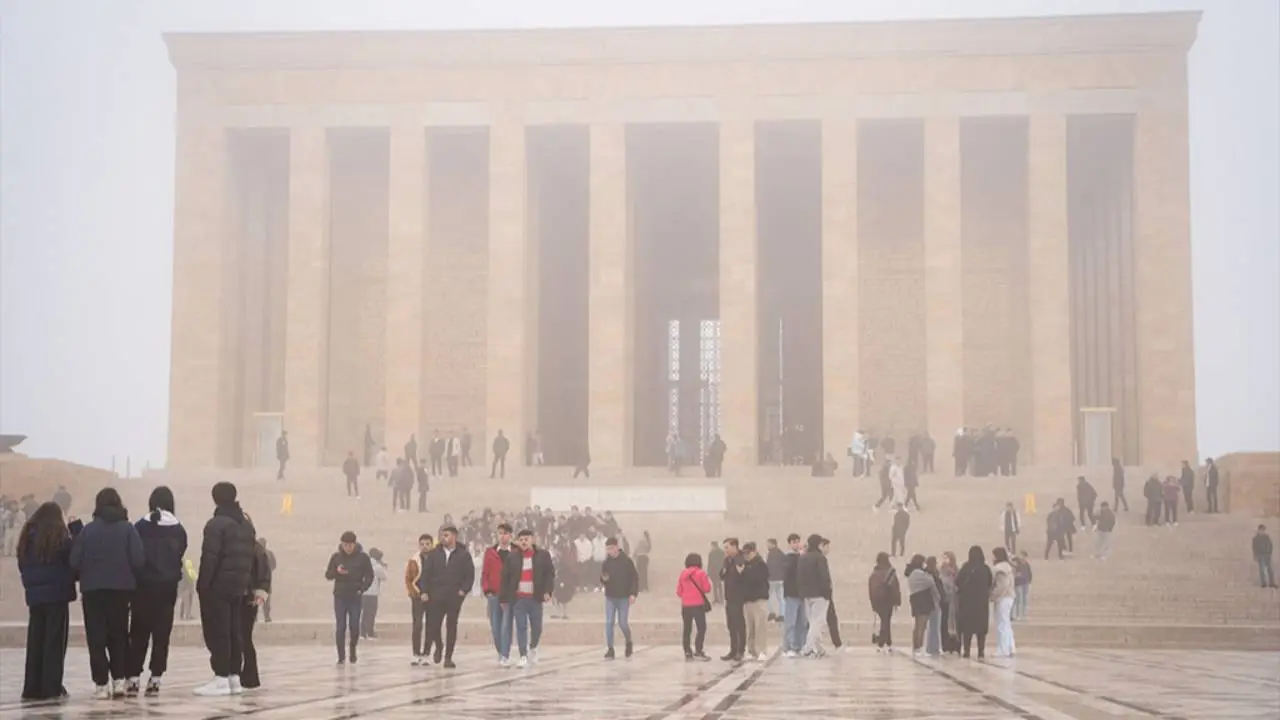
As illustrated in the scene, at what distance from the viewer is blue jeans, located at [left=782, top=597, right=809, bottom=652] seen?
1778cm

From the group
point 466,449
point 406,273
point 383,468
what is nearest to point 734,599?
point 383,468

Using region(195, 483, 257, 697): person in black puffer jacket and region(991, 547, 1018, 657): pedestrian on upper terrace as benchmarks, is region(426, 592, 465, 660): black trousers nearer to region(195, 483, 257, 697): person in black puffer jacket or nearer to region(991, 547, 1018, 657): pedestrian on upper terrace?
region(195, 483, 257, 697): person in black puffer jacket

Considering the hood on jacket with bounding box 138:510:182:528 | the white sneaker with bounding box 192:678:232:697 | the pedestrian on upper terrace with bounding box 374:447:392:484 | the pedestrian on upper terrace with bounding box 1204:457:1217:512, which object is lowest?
the white sneaker with bounding box 192:678:232:697

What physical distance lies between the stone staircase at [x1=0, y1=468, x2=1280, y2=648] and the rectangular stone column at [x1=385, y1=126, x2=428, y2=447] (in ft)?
10.1

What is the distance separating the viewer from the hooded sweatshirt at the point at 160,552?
11281 mm

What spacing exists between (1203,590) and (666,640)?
8.55 metres

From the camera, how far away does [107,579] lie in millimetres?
11000

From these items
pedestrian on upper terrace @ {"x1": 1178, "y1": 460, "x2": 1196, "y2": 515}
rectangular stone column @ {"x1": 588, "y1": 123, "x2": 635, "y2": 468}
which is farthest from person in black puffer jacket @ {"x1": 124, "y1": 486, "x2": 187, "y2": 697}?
rectangular stone column @ {"x1": 588, "y1": 123, "x2": 635, "y2": 468}

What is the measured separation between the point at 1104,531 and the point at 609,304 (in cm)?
1649

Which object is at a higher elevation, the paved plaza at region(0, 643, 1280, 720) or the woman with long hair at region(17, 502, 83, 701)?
the woman with long hair at region(17, 502, 83, 701)

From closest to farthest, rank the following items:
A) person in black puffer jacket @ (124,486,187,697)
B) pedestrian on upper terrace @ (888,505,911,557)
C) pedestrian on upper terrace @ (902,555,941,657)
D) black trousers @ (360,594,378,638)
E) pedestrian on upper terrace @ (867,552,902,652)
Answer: person in black puffer jacket @ (124,486,187,697) → pedestrian on upper terrace @ (902,555,941,657) → pedestrian on upper terrace @ (867,552,902,652) → black trousers @ (360,594,378,638) → pedestrian on upper terrace @ (888,505,911,557)

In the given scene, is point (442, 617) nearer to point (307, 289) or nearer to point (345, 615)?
point (345, 615)

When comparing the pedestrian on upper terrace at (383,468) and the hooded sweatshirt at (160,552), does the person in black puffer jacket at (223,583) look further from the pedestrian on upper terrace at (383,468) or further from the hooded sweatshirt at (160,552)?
the pedestrian on upper terrace at (383,468)

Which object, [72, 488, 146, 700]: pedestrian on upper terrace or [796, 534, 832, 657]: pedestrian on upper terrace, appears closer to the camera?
[72, 488, 146, 700]: pedestrian on upper terrace
